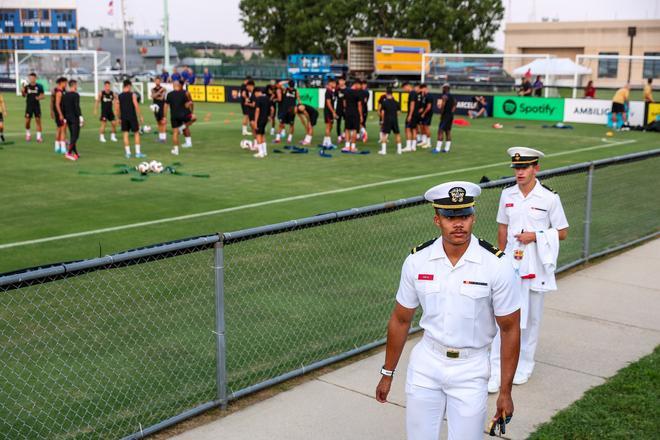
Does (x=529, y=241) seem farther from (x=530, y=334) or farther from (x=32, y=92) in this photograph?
(x=32, y=92)

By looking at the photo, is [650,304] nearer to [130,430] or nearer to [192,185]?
[130,430]

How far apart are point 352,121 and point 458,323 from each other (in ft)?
60.2

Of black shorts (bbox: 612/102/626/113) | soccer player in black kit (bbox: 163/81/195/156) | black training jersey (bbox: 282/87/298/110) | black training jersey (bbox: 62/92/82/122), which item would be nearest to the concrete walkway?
soccer player in black kit (bbox: 163/81/195/156)

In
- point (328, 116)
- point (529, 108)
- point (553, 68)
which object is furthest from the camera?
point (553, 68)

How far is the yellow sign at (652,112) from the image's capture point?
30.1 metres

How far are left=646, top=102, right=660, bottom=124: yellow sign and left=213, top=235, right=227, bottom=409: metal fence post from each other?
91.2 ft

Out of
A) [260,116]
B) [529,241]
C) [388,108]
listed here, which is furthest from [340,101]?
[529,241]

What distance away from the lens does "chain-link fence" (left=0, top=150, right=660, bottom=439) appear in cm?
596

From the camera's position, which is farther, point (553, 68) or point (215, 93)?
point (553, 68)

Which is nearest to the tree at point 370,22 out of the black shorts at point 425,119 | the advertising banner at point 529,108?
the advertising banner at point 529,108

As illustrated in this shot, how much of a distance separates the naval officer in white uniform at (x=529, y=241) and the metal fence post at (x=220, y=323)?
7.19 ft

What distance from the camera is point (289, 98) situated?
2367 centimetres

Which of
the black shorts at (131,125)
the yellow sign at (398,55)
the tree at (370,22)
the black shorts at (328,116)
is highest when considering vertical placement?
the tree at (370,22)

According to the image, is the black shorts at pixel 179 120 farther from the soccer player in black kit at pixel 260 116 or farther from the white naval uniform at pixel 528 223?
the white naval uniform at pixel 528 223
